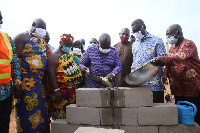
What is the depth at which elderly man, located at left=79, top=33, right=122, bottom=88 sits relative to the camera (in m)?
3.09

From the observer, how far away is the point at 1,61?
216cm

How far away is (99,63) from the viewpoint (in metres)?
3.11

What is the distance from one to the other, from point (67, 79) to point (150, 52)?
66.6 inches

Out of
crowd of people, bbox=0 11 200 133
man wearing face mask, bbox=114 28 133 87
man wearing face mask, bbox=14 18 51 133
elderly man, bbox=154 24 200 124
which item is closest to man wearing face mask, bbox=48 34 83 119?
crowd of people, bbox=0 11 200 133

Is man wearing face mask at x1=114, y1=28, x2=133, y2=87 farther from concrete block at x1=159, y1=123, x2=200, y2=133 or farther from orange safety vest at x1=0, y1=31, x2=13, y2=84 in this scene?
orange safety vest at x1=0, y1=31, x2=13, y2=84

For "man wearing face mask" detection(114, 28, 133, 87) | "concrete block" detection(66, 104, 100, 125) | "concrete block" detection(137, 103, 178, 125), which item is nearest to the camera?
"concrete block" detection(137, 103, 178, 125)

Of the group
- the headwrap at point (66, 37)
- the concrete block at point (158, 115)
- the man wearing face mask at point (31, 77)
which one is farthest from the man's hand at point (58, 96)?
the concrete block at point (158, 115)

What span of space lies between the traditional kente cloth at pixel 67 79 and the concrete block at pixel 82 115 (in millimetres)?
351

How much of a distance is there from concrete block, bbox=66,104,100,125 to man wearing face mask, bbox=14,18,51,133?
0.58 metres

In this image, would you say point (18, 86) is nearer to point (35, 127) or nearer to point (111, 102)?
point (35, 127)

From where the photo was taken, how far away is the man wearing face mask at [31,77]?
281 cm

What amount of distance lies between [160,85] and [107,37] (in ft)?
4.52

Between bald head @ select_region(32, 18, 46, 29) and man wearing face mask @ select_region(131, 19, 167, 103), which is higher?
bald head @ select_region(32, 18, 46, 29)

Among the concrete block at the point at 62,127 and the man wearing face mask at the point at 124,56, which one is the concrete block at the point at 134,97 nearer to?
the concrete block at the point at 62,127
